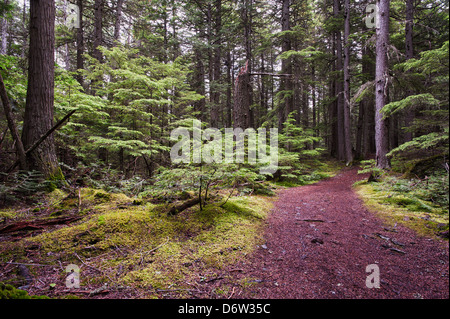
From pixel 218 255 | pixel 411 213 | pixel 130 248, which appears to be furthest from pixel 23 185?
pixel 411 213

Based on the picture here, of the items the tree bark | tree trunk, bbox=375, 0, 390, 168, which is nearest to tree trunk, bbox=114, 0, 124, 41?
the tree bark

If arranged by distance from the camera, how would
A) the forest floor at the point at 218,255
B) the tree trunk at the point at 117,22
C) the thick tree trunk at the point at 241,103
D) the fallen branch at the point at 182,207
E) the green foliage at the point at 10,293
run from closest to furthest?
the green foliage at the point at 10,293
the forest floor at the point at 218,255
the fallen branch at the point at 182,207
the thick tree trunk at the point at 241,103
the tree trunk at the point at 117,22

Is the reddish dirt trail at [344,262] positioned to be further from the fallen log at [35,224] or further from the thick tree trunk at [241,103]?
the thick tree trunk at [241,103]

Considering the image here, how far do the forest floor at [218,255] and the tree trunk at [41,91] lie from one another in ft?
4.96

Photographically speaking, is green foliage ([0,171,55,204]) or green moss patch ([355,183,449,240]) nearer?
green moss patch ([355,183,449,240])

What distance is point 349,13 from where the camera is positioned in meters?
14.1

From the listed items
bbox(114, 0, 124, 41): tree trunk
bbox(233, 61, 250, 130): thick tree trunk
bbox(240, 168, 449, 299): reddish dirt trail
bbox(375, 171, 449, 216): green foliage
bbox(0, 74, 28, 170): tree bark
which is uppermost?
bbox(114, 0, 124, 41): tree trunk

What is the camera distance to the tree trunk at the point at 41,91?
4.52 meters

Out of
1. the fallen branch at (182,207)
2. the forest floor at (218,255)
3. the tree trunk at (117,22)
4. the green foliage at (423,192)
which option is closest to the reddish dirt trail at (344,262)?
the forest floor at (218,255)

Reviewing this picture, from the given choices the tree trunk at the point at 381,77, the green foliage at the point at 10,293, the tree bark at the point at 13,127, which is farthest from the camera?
the tree trunk at the point at 381,77

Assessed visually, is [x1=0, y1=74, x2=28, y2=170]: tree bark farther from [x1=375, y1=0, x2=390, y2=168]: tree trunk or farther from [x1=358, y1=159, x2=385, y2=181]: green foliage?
[x1=375, y1=0, x2=390, y2=168]: tree trunk

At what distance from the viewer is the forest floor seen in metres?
1.57

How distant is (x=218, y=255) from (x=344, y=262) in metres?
1.44
